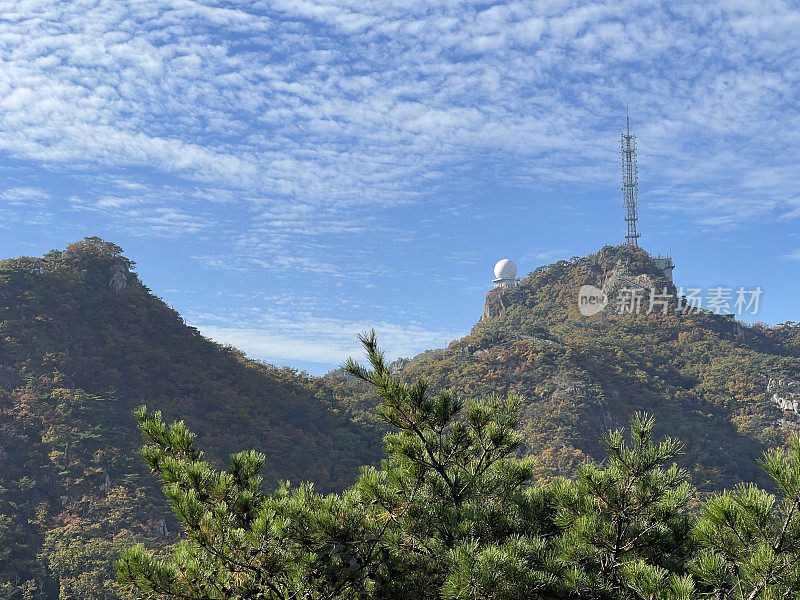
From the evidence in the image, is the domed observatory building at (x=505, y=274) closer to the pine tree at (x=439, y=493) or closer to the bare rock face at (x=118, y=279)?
the bare rock face at (x=118, y=279)

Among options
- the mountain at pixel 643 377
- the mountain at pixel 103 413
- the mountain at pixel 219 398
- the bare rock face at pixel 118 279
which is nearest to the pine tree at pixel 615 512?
the mountain at pixel 219 398

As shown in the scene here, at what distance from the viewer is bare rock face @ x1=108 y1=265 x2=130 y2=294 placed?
29.5m

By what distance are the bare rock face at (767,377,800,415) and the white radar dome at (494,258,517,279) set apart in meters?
25.0

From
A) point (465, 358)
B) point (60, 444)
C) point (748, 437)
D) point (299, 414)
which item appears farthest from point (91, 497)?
point (748, 437)

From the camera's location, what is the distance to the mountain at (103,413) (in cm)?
1725

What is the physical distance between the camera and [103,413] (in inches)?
904

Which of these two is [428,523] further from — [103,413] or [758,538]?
[103,413]

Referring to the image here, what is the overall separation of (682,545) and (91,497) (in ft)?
67.2

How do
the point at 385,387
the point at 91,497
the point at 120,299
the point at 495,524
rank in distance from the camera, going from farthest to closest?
the point at 120,299 < the point at 91,497 < the point at 495,524 < the point at 385,387

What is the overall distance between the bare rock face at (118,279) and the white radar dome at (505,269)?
3566 cm

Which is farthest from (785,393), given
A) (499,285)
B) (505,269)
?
(499,285)

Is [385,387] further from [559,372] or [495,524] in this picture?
[559,372]

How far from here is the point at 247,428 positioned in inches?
1045

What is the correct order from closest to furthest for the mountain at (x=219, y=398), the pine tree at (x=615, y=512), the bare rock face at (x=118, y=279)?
the pine tree at (x=615, y=512) → the mountain at (x=219, y=398) → the bare rock face at (x=118, y=279)
